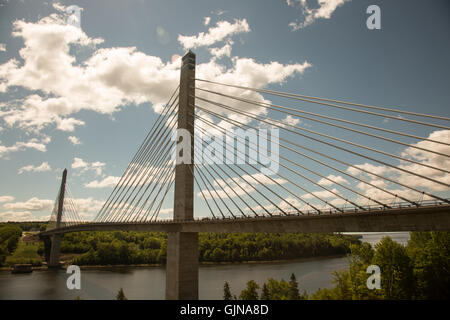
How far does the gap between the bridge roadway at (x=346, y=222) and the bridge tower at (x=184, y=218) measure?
70.0 inches

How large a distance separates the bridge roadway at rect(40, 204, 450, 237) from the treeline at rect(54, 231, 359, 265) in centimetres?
6018

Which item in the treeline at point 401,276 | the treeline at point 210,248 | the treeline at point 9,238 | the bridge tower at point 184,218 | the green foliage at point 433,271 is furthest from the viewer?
the treeline at point 9,238

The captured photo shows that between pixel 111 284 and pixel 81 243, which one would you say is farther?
pixel 81 243

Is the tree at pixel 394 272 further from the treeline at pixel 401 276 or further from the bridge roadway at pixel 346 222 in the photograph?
the bridge roadway at pixel 346 222

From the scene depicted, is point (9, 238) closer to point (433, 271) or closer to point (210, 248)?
point (210, 248)

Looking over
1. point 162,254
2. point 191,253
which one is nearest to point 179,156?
point 191,253

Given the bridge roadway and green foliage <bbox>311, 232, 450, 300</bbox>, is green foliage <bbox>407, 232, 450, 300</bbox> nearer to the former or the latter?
green foliage <bbox>311, 232, 450, 300</bbox>

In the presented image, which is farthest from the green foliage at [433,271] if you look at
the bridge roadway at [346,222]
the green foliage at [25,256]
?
the green foliage at [25,256]

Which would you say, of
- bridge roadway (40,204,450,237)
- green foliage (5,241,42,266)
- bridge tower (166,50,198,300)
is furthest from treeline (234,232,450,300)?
green foliage (5,241,42,266)

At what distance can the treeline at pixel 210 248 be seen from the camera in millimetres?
79562

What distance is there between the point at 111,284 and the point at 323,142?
4643 centimetres
